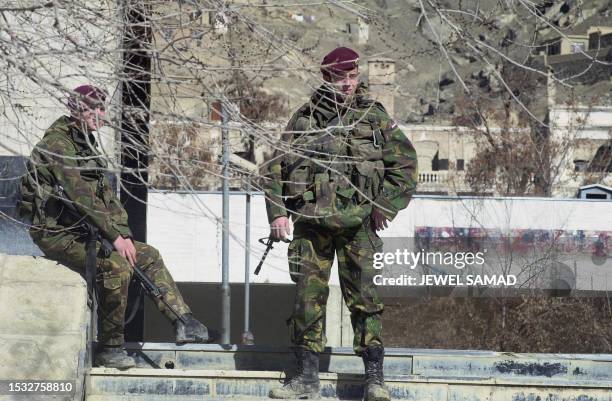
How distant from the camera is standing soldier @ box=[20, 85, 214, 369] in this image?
7.06 m

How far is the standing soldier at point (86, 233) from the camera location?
7062mm

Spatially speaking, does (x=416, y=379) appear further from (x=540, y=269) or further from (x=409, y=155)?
(x=540, y=269)

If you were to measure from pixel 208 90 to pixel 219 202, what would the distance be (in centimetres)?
1779

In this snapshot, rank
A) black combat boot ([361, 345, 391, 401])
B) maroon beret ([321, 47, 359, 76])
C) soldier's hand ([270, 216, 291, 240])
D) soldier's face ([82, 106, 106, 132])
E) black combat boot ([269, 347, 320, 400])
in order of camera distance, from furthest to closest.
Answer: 1. soldier's hand ([270, 216, 291, 240])
2. maroon beret ([321, 47, 359, 76])
3. black combat boot ([269, 347, 320, 400])
4. black combat boot ([361, 345, 391, 401])
5. soldier's face ([82, 106, 106, 132])

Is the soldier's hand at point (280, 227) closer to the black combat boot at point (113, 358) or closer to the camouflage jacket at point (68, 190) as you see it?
the camouflage jacket at point (68, 190)

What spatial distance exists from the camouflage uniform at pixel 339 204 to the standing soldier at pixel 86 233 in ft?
2.47

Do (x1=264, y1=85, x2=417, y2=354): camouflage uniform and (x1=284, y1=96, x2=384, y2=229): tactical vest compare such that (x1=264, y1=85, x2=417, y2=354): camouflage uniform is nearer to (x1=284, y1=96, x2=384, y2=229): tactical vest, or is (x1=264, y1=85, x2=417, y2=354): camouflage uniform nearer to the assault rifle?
(x1=284, y1=96, x2=384, y2=229): tactical vest

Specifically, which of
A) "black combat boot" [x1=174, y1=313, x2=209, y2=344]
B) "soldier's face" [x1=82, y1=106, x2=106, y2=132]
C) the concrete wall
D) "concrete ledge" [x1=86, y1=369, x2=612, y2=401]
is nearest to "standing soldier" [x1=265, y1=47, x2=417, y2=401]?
"concrete ledge" [x1=86, y1=369, x2=612, y2=401]

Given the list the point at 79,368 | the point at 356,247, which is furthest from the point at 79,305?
the point at 356,247

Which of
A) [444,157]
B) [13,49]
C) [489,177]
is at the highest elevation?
[444,157]

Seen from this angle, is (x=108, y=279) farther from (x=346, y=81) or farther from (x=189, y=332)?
(x=346, y=81)

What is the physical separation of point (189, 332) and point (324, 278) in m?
0.88

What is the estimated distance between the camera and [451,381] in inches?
263

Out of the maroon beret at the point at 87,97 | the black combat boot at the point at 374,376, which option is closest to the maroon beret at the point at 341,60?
the maroon beret at the point at 87,97
